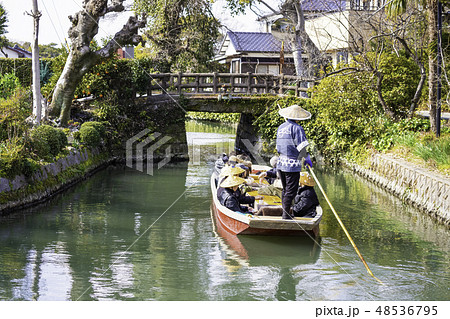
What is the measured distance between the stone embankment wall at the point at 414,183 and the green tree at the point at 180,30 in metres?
14.6

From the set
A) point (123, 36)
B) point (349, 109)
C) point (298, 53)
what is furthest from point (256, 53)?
point (123, 36)

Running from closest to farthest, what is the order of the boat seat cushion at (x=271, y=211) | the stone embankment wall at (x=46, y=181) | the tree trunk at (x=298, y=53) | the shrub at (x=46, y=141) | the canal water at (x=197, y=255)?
the canal water at (x=197, y=255) < the boat seat cushion at (x=271, y=211) < the stone embankment wall at (x=46, y=181) < the shrub at (x=46, y=141) < the tree trunk at (x=298, y=53)

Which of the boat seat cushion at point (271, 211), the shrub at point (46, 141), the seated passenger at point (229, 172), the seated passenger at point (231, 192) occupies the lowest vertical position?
the boat seat cushion at point (271, 211)

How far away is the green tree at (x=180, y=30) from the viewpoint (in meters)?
28.5

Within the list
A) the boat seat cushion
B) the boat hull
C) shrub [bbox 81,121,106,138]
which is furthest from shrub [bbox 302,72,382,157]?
the boat hull

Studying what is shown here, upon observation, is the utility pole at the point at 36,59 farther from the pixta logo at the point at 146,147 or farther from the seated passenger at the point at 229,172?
the seated passenger at the point at 229,172

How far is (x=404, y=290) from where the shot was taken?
7.88 meters

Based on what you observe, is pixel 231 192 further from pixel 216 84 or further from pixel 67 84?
pixel 216 84

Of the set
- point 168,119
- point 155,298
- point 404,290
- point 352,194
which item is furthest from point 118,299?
point 168,119

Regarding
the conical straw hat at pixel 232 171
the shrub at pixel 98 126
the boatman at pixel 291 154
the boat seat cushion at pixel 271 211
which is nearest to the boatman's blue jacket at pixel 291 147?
the boatman at pixel 291 154

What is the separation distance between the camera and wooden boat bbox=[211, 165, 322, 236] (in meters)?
9.92

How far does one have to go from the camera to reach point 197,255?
978 centimetres

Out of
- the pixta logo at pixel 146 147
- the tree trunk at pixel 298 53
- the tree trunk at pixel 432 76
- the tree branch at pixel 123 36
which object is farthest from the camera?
the tree trunk at pixel 298 53

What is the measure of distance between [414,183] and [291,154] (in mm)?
5199
